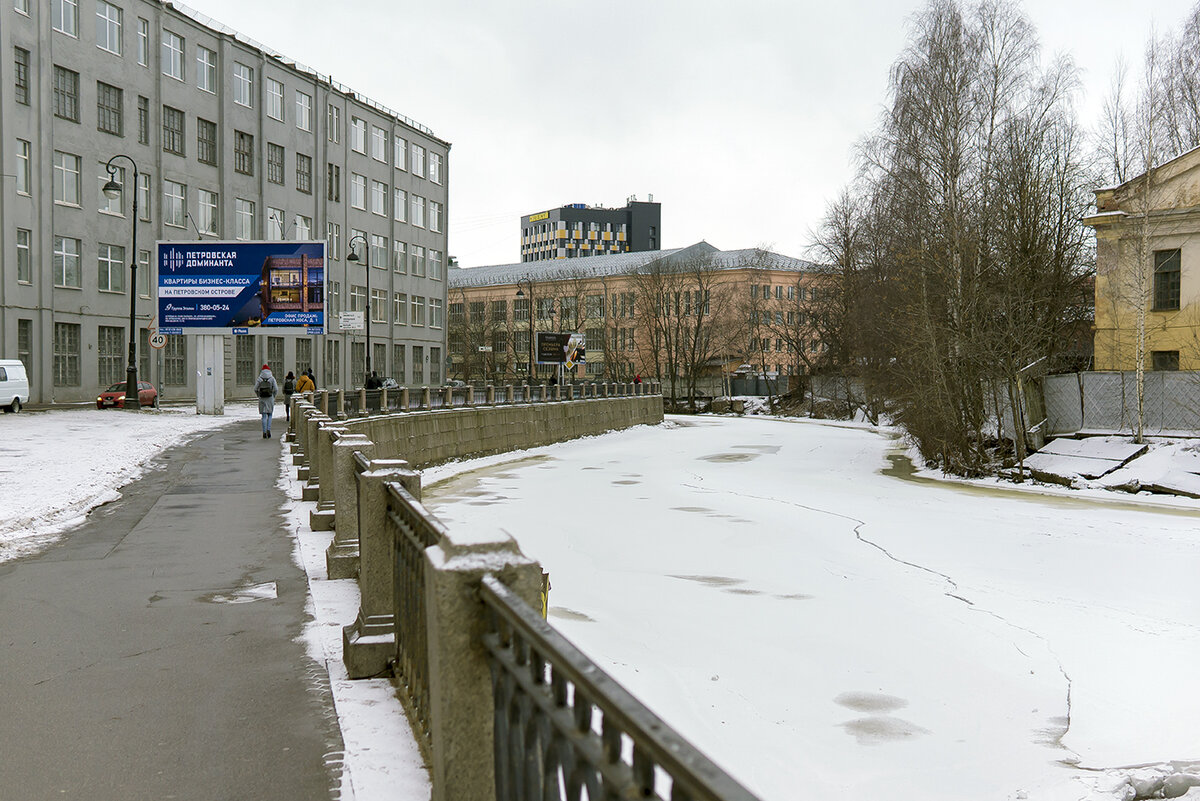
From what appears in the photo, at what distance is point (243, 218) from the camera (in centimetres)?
5234

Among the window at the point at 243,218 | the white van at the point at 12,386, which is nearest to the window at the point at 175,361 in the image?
the window at the point at 243,218

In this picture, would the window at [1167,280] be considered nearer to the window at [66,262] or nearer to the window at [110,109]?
the window at [66,262]

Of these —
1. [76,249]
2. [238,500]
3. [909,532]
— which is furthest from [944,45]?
[76,249]

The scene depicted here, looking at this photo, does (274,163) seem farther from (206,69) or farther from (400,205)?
(400,205)

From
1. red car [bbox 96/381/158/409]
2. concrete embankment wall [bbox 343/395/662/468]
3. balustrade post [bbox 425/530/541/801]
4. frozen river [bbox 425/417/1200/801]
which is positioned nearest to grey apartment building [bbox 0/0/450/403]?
red car [bbox 96/381/158/409]

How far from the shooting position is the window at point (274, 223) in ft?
176

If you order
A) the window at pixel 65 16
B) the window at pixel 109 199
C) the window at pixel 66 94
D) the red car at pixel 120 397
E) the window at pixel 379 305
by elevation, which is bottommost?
the red car at pixel 120 397

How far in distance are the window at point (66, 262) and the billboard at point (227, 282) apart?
961cm

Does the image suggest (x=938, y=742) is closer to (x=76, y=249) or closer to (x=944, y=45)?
(x=944, y=45)

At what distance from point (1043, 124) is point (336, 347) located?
4200cm

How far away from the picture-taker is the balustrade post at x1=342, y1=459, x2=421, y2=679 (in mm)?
5285

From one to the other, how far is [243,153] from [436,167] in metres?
21.4

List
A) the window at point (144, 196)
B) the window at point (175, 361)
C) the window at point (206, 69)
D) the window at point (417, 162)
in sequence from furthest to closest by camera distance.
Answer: the window at point (417, 162)
the window at point (206, 69)
the window at point (175, 361)
the window at point (144, 196)

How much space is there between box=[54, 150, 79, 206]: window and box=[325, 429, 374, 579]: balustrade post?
1514 inches
